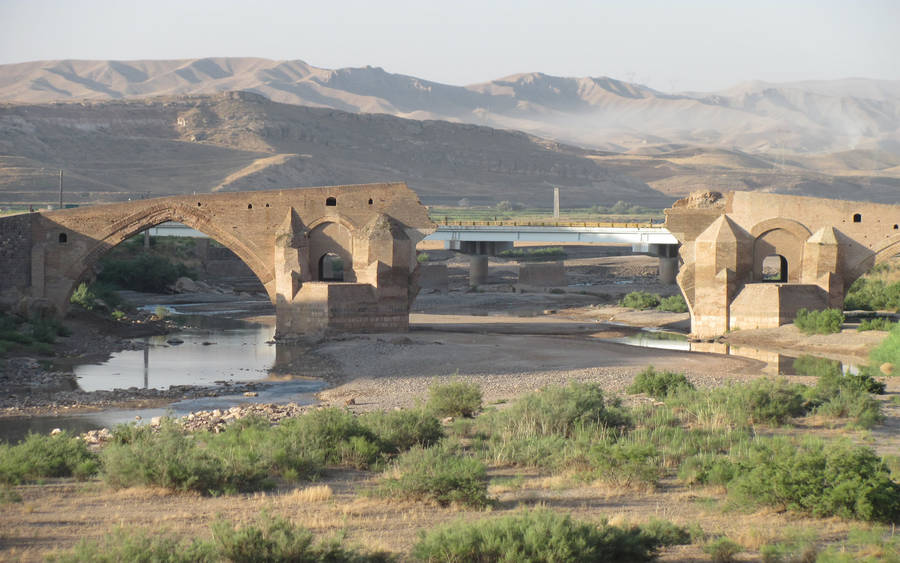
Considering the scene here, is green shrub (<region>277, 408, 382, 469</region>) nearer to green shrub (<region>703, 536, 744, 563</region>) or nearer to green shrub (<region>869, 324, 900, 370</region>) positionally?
green shrub (<region>703, 536, 744, 563</region>)

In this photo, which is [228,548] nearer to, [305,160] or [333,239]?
[333,239]

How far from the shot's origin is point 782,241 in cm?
3344

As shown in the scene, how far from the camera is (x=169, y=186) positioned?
93.0 metres

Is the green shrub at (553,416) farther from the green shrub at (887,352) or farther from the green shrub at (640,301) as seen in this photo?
the green shrub at (640,301)

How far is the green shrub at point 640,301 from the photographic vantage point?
4312cm

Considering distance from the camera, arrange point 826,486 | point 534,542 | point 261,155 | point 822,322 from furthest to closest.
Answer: point 261,155
point 822,322
point 826,486
point 534,542

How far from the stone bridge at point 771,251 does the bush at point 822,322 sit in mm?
863

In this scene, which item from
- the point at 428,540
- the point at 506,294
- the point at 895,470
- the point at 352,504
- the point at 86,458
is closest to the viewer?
the point at 428,540

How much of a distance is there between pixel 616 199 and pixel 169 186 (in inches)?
2142

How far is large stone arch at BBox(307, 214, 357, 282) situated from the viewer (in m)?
33.4

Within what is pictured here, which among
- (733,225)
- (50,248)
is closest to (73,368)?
(50,248)

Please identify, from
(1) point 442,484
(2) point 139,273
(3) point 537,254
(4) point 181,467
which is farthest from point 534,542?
(3) point 537,254

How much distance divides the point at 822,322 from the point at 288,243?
16222 mm

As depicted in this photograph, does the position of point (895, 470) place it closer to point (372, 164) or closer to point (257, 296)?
point (257, 296)
